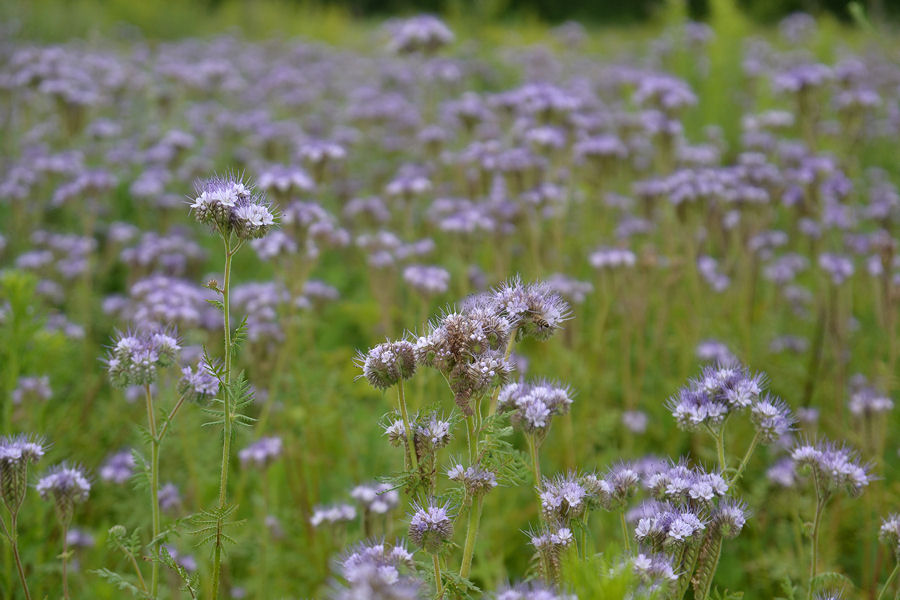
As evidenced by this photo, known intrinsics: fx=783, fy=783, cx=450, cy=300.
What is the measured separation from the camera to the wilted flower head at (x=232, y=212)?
6.58 ft

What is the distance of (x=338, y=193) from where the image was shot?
21.5 ft

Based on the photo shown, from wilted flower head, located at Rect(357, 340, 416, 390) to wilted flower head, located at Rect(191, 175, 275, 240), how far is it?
45cm

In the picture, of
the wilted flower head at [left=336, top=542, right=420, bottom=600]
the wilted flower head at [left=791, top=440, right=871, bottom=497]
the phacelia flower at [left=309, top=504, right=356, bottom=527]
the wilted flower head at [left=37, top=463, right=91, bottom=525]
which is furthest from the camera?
the phacelia flower at [left=309, top=504, right=356, bottom=527]

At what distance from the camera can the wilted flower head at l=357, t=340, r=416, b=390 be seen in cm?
191

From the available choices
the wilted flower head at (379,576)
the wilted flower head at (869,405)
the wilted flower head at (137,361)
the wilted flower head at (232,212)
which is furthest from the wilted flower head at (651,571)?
the wilted flower head at (869,405)

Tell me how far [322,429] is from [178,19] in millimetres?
17281

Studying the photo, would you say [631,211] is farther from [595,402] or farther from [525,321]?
[525,321]

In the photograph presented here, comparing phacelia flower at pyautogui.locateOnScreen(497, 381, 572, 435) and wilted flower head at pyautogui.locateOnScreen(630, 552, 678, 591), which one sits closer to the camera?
wilted flower head at pyautogui.locateOnScreen(630, 552, 678, 591)

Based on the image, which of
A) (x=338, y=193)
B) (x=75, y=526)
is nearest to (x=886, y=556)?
(x=75, y=526)

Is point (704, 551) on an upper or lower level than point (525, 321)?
lower

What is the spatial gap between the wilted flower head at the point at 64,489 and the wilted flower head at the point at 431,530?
1069 mm

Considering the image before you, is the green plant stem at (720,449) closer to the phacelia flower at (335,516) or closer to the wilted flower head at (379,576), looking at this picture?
the wilted flower head at (379,576)

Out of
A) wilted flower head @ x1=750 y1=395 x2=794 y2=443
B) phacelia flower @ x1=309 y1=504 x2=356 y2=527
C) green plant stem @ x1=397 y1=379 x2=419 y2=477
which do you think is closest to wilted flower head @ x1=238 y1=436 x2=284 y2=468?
phacelia flower @ x1=309 y1=504 x2=356 y2=527

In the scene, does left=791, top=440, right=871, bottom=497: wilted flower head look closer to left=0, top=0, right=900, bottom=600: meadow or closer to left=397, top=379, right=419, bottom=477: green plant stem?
left=0, top=0, right=900, bottom=600: meadow
